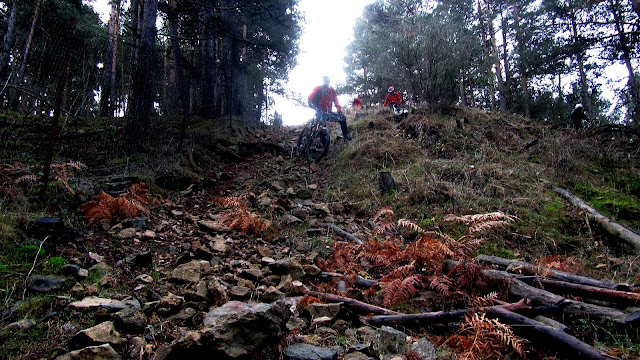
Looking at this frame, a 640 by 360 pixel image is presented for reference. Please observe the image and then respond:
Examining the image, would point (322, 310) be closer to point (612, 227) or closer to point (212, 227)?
point (212, 227)

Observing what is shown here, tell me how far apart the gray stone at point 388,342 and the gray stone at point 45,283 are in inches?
82.5

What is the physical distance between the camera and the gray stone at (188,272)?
244 cm

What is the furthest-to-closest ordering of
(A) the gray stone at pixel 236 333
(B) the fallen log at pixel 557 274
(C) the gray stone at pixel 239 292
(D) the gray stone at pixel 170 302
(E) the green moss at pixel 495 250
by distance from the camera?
1. (E) the green moss at pixel 495 250
2. (C) the gray stone at pixel 239 292
3. (B) the fallen log at pixel 557 274
4. (D) the gray stone at pixel 170 302
5. (A) the gray stone at pixel 236 333

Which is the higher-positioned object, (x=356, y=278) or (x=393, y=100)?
(x=393, y=100)

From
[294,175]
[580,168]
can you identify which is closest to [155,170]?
[294,175]

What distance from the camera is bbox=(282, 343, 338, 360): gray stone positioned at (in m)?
1.54

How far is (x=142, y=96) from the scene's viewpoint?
20.0 ft

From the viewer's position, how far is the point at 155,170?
5.20 meters

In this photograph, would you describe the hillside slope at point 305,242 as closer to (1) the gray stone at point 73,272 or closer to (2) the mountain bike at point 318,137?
(1) the gray stone at point 73,272

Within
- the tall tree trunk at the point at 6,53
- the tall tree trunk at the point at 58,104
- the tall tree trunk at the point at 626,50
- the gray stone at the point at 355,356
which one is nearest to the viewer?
the gray stone at the point at 355,356

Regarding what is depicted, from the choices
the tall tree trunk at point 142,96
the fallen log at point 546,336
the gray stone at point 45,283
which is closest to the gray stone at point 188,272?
the gray stone at point 45,283

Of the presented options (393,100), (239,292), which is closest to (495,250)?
(239,292)

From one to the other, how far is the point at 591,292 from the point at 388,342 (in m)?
1.47

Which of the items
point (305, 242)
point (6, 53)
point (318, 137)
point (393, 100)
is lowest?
point (305, 242)
